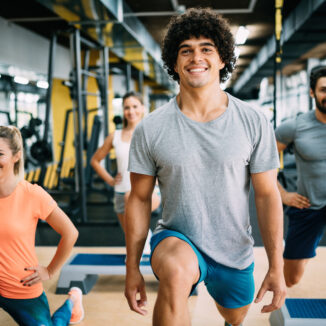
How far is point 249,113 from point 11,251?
1090 millimetres

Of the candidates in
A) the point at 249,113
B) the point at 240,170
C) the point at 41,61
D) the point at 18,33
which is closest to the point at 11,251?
the point at 240,170

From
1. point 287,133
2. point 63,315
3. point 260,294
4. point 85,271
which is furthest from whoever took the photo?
point 85,271

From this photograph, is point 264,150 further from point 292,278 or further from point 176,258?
point 292,278

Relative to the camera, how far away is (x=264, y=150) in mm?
1274

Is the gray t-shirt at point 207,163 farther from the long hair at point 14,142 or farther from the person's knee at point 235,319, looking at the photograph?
the long hair at point 14,142

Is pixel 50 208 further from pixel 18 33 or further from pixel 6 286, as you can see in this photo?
pixel 18 33

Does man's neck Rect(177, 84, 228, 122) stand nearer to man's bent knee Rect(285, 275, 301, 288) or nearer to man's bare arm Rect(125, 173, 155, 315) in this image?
man's bare arm Rect(125, 173, 155, 315)

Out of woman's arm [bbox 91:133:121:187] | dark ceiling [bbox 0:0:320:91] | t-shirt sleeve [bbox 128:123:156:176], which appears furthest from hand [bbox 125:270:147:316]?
dark ceiling [bbox 0:0:320:91]

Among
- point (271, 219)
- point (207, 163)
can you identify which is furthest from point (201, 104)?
point (271, 219)

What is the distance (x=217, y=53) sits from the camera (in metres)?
1.33

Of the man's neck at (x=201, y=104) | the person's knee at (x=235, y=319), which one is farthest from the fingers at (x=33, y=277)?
the man's neck at (x=201, y=104)

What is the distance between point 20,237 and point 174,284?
0.77 metres

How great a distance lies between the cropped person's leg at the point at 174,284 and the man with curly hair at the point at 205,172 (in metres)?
0.02

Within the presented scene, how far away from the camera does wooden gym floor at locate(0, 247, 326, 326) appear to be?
7.23 ft
